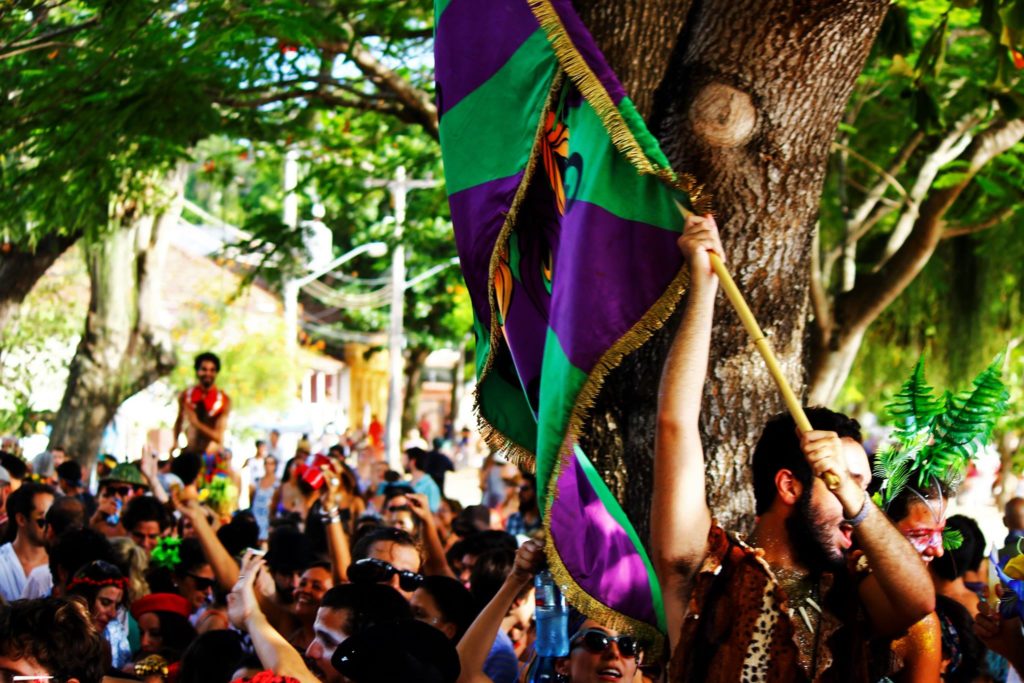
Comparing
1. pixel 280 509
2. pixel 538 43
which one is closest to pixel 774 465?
pixel 538 43

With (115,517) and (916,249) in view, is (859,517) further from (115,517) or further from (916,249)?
(115,517)

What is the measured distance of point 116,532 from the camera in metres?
9.73

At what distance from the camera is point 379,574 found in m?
5.86

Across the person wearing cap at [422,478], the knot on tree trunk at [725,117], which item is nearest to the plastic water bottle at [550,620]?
the knot on tree trunk at [725,117]

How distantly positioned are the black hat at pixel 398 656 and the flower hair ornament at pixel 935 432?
4.70 ft

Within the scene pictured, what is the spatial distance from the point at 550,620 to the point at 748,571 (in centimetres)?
128

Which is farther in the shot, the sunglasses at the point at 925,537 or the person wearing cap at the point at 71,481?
the person wearing cap at the point at 71,481

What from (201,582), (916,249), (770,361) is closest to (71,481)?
(201,582)

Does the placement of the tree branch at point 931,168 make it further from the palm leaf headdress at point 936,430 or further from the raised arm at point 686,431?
the raised arm at point 686,431

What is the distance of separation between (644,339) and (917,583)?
100 centimetres

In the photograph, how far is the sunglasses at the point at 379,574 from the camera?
5.86m

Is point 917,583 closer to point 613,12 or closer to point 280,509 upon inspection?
point 613,12

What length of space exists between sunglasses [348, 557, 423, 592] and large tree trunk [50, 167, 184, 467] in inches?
423

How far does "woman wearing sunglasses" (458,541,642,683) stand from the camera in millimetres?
4469
